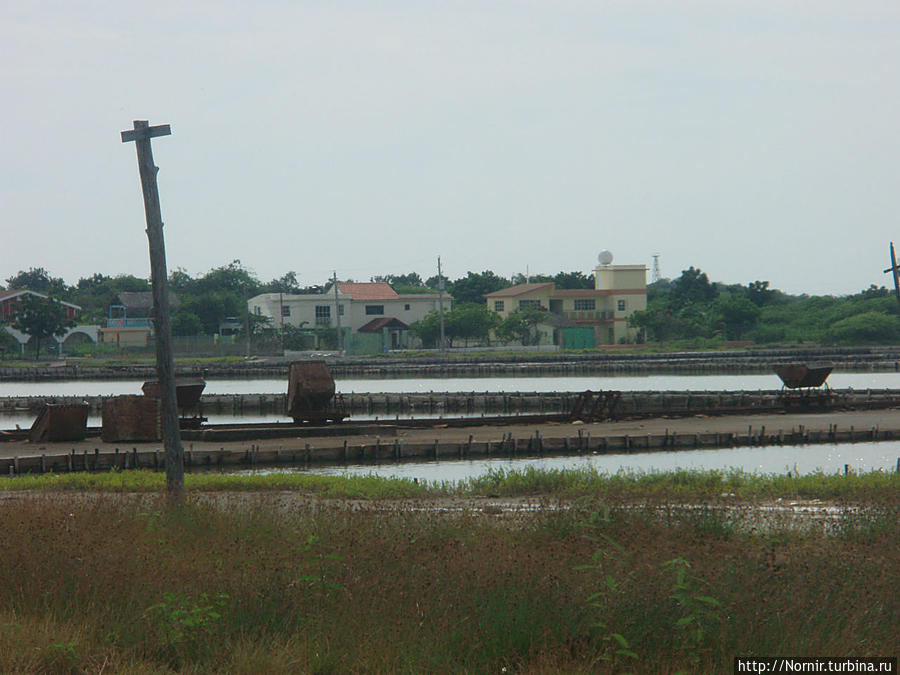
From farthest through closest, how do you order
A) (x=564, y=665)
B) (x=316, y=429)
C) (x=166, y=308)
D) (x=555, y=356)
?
(x=555, y=356) < (x=316, y=429) < (x=166, y=308) < (x=564, y=665)

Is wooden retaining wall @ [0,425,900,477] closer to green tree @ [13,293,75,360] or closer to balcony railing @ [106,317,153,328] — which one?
green tree @ [13,293,75,360]

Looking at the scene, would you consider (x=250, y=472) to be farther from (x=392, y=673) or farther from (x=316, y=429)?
(x=392, y=673)

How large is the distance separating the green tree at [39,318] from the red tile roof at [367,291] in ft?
97.0

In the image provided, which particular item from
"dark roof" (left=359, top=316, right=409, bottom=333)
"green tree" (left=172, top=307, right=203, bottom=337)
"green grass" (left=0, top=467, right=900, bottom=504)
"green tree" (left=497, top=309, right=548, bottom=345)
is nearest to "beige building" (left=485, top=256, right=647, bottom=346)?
"green tree" (left=497, top=309, right=548, bottom=345)

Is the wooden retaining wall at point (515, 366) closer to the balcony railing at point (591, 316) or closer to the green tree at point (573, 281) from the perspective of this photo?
the balcony railing at point (591, 316)

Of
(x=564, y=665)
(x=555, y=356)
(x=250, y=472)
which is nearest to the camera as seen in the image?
(x=564, y=665)

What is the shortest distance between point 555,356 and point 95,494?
Result: 66738 mm

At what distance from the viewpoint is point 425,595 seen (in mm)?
7926

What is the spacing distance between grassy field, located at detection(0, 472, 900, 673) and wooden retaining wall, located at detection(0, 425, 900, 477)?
1259 centimetres

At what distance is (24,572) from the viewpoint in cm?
855

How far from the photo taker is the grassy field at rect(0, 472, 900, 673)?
6957 mm

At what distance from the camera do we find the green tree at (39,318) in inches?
3563

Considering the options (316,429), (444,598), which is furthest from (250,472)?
(444,598)

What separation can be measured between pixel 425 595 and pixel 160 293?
734 cm
